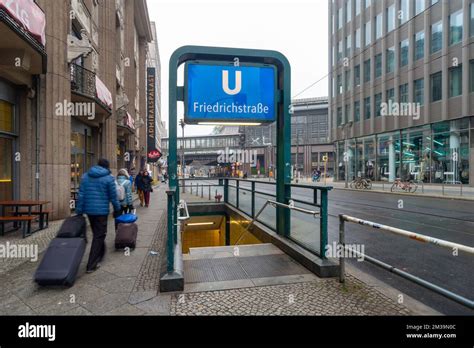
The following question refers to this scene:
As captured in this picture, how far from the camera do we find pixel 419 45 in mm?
27078

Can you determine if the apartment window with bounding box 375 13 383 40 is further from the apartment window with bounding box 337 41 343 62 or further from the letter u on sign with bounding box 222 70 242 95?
the letter u on sign with bounding box 222 70 242 95

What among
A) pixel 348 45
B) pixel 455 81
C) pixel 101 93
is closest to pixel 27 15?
pixel 101 93

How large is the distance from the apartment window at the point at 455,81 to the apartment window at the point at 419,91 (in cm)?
247

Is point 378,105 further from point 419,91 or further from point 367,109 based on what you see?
point 419,91

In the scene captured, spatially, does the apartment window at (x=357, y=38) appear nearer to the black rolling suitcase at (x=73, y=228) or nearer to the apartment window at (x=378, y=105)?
the apartment window at (x=378, y=105)

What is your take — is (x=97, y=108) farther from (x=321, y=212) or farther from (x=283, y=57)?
(x=321, y=212)

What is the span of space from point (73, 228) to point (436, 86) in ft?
96.7

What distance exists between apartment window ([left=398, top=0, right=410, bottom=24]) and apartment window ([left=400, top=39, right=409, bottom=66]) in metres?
1.95

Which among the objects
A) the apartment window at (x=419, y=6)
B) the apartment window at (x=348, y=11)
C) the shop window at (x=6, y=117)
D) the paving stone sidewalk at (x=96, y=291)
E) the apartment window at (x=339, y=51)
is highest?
the apartment window at (x=348, y=11)

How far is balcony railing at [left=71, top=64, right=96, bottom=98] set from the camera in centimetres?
1164

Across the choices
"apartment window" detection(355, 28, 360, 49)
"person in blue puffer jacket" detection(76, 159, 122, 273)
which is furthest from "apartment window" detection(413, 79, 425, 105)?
"person in blue puffer jacket" detection(76, 159, 122, 273)

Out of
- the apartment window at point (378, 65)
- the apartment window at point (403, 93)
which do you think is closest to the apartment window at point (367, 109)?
the apartment window at point (378, 65)

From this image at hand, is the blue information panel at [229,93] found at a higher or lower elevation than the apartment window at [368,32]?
lower

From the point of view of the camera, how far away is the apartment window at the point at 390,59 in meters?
30.3
